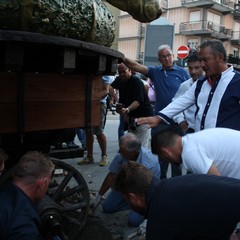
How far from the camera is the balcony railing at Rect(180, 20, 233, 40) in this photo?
34406 mm

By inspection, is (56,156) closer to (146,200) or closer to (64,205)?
(64,205)

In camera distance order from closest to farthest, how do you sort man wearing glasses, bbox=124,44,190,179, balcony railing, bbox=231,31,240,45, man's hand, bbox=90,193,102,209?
man's hand, bbox=90,193,102,209
man wearing glasses, bbox=124,44,190,179
balcony railing, bbox=231,31,240,45

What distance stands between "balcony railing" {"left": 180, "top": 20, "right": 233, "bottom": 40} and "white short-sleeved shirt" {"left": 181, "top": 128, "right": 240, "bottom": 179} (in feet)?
108

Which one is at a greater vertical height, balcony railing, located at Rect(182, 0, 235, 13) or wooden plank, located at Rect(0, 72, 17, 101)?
balcony railing, located at Rect(182, 0, 235, 13)

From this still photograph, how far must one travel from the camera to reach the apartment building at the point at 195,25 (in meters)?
35.2

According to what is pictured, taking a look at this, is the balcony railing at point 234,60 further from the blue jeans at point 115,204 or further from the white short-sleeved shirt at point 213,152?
the white short-sleeved shirt at point 213,152

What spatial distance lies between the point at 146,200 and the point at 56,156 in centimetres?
152

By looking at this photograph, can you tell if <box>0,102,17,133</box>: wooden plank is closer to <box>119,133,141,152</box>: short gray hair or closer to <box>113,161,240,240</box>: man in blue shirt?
<box>113,161,240,240</box>: man in blue shirt

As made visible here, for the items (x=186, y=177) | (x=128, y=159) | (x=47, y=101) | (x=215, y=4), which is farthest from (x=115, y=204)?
(x=215, y=4)

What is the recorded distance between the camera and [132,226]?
3988mm

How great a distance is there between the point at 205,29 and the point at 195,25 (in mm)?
1595

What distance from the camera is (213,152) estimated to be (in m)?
2.44

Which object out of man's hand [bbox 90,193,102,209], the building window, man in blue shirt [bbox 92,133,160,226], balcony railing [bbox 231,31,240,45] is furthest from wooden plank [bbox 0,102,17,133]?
balcony railing [bbox 231,31,240,45]

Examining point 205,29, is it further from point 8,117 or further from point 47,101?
point 8,117
